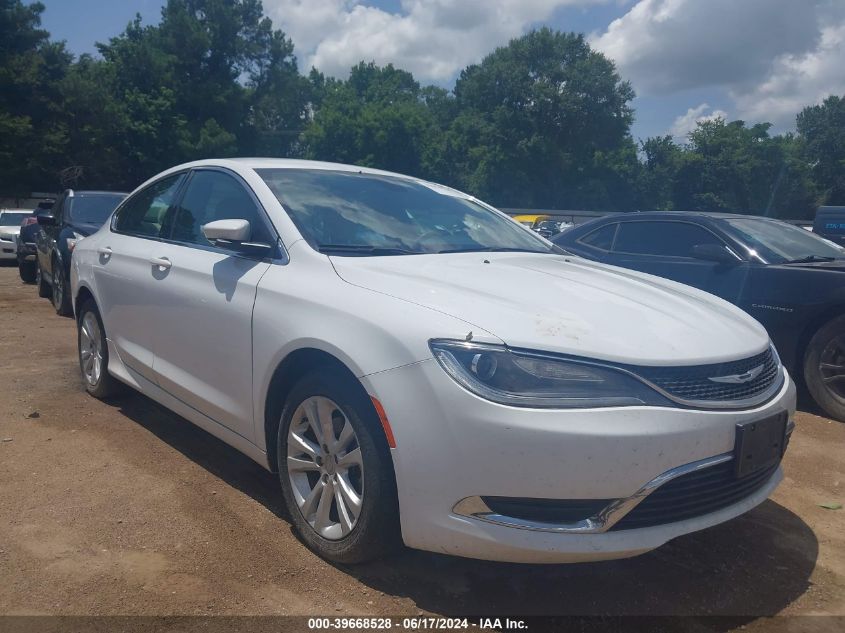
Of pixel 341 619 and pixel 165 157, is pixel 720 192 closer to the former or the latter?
pixel 165 157

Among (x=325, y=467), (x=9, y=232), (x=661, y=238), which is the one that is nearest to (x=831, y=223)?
(x=661, y=238)

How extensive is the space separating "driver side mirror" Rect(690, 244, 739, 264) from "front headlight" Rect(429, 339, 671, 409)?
3.90 m

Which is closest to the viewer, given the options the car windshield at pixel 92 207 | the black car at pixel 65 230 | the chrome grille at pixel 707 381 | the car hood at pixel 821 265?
the chrome grille at pixel 707 381

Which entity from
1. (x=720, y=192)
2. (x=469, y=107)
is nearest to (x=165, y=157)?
(x=469, y=107)

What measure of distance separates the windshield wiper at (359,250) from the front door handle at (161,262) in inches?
46.2

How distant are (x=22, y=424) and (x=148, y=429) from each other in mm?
815

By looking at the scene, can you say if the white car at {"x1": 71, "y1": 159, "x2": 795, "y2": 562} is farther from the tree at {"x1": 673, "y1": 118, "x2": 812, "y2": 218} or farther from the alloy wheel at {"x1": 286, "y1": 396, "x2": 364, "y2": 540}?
the tree at {"x1": 673, "y1": 118, "x2": 812, "y2": 218}

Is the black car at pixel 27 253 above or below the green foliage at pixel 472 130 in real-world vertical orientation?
below

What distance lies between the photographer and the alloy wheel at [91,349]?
4.91 meters

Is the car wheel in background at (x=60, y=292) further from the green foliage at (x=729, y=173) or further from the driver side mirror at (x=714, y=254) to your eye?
the green foliage at (x=729, y=173)

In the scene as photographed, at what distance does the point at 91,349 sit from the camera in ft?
16.7

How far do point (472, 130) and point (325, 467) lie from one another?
61111 millimetres

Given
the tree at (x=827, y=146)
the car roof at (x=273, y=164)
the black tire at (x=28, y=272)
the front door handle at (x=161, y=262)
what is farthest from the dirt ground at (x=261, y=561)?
the tree at (x=827, y=146)

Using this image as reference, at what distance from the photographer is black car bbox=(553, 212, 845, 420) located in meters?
5.27
